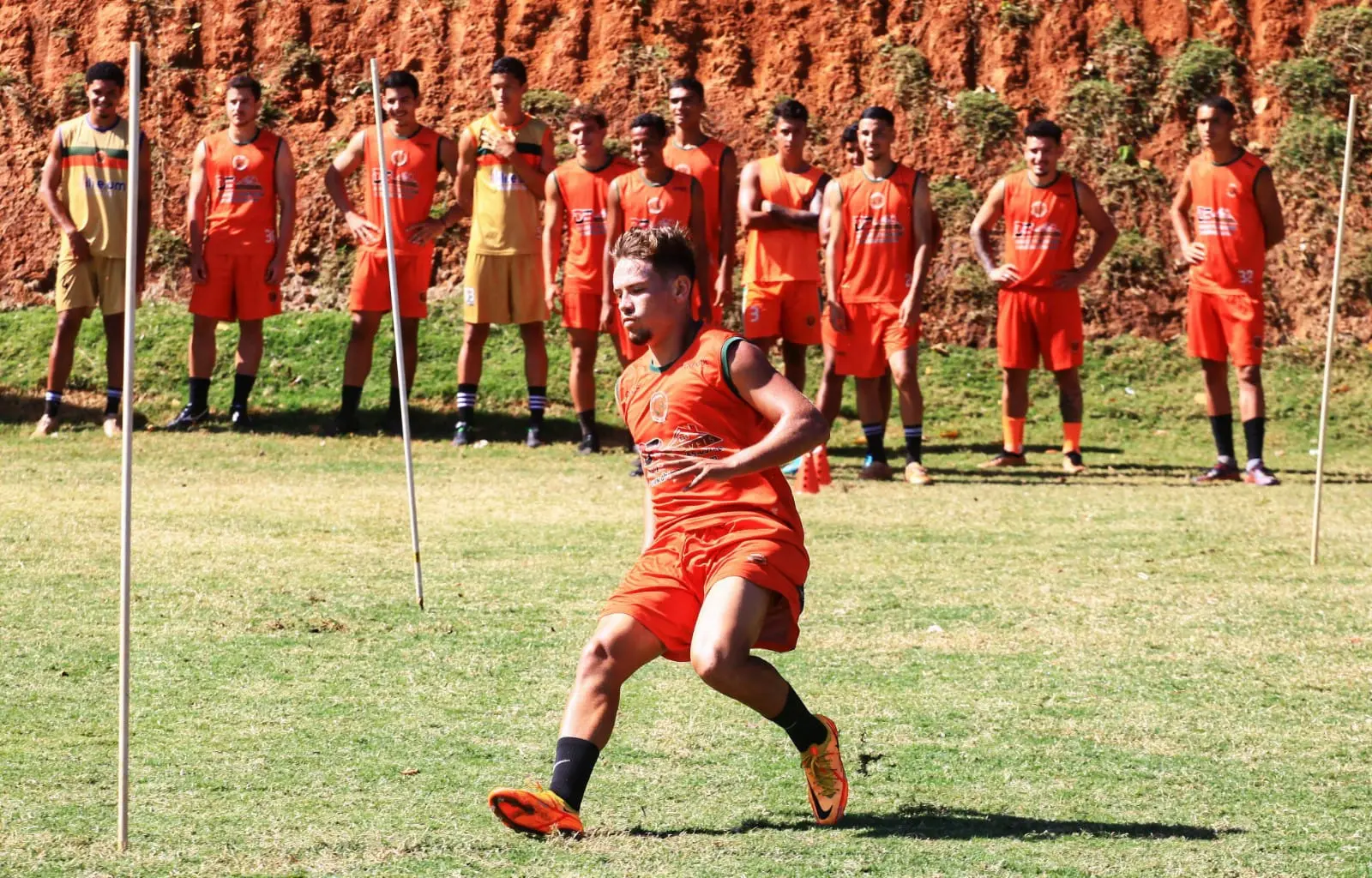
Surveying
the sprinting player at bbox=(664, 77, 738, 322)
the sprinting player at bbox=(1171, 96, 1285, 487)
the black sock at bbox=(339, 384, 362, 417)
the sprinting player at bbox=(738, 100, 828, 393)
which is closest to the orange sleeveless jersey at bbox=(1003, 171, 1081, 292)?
the sprinting player at bbox=(1171, 96, 1285, 487)

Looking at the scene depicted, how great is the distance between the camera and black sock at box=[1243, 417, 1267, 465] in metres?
13.1

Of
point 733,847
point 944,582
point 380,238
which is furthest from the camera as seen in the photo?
point 380,238

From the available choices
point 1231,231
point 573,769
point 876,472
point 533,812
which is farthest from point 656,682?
point 1231,231

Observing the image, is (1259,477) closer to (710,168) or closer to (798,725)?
(710,168)

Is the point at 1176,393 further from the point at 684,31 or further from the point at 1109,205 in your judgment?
the point at 684,31

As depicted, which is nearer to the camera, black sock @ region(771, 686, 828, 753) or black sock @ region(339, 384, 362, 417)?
Result: black sock @ region(771, 686, 828, 753)

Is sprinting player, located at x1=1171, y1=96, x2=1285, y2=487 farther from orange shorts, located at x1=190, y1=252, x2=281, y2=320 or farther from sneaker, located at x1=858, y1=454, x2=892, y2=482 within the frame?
orange shorts, located at x1=190, y1=252, x2=281, y2=320

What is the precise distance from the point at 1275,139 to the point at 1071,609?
12.6 metres

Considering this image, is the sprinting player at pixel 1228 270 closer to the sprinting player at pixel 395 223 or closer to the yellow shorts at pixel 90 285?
the sprinting player at pixel 395 223

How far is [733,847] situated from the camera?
198 inches

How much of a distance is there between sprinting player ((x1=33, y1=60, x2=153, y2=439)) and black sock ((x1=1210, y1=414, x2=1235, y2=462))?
807 centimetres

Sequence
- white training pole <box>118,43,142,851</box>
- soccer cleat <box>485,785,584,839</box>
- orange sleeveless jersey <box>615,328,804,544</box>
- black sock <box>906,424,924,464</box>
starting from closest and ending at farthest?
white training pole <box>118,43,142,851</box> < soccer cleat <box>485,785,584,839</box> < orange sleeveless jersey <box>615,328,804,544</box> < black sock <box>906,424,924,464</box>

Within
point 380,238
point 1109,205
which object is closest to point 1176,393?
point 1109,205

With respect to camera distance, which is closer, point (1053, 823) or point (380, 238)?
point (1053, 823)
